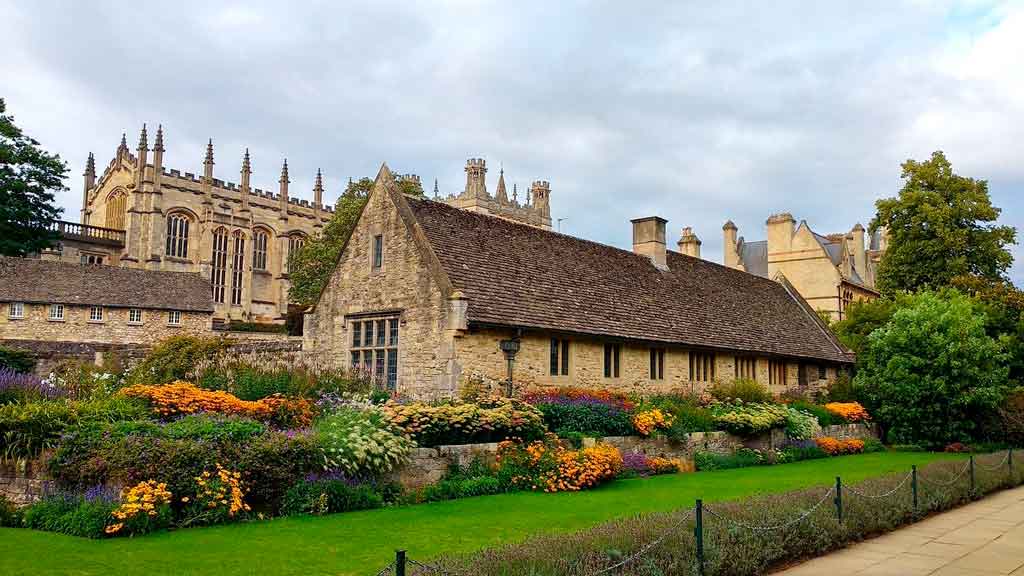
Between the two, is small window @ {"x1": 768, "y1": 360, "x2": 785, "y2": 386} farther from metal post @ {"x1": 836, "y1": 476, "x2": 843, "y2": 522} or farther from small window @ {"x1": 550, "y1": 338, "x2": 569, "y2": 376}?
metal post @ {"x1": 836, "y1": 476, "x2": 843, "y2": 522}

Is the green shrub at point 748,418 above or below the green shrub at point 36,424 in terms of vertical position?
below

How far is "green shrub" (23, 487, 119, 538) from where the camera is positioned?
10.5m

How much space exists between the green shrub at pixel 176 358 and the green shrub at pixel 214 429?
8966 mm

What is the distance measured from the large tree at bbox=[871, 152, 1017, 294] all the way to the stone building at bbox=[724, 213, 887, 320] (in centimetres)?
1470

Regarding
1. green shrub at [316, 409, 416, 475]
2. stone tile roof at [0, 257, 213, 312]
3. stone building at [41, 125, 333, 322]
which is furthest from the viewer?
stone building at [41, 125, 333, 322]

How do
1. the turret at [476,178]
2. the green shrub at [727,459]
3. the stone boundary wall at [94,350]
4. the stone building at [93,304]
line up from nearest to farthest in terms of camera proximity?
the green shrub at [727,459]
the stone boundary wall at [94,350]
the stone building at [93,304]
the turret at [476,178]

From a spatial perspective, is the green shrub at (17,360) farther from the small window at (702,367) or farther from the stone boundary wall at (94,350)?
the small window at (702,367)

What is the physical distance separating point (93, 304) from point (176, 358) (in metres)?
19.0

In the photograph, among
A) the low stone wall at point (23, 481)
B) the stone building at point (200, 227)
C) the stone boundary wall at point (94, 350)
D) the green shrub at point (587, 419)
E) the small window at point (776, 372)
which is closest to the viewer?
the low stone wall at point (23, 481)

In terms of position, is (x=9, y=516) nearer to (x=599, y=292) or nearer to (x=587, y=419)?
(x=587, y=419)

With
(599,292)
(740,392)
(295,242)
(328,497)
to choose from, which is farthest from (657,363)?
(295,242)

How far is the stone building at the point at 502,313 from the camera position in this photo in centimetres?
2030

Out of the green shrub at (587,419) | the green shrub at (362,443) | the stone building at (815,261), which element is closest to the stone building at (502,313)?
the green shrub at (587,419)

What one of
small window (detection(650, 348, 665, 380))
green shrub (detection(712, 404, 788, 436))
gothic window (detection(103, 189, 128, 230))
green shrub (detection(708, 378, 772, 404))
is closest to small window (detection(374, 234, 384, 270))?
small window (detection(650, 348, 665, 380))
